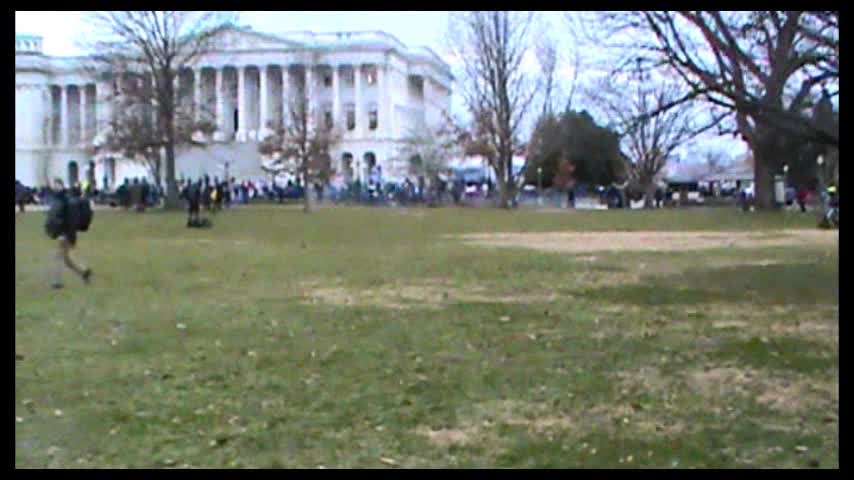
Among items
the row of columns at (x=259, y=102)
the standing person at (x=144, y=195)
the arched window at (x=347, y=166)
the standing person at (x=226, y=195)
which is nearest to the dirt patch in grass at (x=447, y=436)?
the standing person at (x=144, y=195)

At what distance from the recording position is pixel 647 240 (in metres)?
35.2

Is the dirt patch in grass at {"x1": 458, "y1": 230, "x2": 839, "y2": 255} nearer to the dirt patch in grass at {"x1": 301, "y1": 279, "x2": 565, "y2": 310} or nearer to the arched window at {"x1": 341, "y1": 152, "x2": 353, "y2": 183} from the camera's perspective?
the dirt patch in grass at {"x1": 301, "y1": 279, "x2": 565, "y2": 310}

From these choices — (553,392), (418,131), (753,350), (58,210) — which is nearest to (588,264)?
(58,210)

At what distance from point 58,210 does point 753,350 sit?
11.8 metres

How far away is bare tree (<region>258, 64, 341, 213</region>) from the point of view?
82.3 metres


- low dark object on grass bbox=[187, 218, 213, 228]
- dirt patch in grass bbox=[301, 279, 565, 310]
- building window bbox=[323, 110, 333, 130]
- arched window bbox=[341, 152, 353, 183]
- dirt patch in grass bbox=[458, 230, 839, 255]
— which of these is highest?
building window bbox=[323, 110, 333, 130]

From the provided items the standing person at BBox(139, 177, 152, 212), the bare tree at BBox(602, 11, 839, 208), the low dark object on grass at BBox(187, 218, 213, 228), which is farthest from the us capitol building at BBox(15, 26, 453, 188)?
the bare tree at BBox(602, 11, 839, 208)

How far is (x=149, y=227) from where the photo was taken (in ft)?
146

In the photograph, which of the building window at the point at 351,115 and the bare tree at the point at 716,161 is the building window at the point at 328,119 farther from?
the bare tree at the point at 716,161

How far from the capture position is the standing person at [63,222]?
19.3 meters

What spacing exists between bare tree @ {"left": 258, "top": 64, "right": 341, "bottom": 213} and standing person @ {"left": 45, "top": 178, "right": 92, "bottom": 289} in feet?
185

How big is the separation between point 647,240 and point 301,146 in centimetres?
4878

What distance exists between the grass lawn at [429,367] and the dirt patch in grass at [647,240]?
7780mm

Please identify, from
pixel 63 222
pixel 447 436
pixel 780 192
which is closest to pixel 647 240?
pixel 63 222
